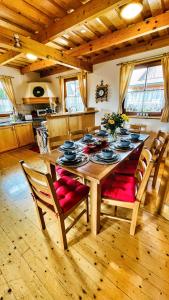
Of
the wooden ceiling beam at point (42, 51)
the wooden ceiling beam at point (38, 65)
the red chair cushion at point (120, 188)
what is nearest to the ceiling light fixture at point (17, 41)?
the wooden ceiling beam at point (42, 51)

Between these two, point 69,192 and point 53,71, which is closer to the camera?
point 69,192

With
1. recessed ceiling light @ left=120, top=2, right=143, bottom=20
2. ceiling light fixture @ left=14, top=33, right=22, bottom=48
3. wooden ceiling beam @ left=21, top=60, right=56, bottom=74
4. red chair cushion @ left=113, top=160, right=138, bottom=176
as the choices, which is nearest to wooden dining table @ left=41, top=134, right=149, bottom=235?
red chair cushion @ left=113, top=160, right=138, bottom=176

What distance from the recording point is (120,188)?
1.46 metres

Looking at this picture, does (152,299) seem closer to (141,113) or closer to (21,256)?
(21,256)

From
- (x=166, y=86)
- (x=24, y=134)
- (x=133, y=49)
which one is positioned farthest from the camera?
(x=24, y=134)

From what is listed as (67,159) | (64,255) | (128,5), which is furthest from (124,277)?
(128,5)

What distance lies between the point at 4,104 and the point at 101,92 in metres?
3.30

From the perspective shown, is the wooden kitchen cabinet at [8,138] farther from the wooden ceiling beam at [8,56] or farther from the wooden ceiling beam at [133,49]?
the wooden ceiling beam at [133,49]

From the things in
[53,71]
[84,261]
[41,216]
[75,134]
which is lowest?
[84,261]

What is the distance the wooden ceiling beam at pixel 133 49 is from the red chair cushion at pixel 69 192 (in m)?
3.43

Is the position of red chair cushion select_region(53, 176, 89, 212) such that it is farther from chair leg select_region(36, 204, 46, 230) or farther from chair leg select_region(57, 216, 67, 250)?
chair leg select_region(36, 204, 46, 230)

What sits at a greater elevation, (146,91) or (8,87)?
(8,87)

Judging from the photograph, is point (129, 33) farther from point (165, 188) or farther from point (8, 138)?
point (8, 138)

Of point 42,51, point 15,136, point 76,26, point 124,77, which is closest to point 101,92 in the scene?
point 124,77
